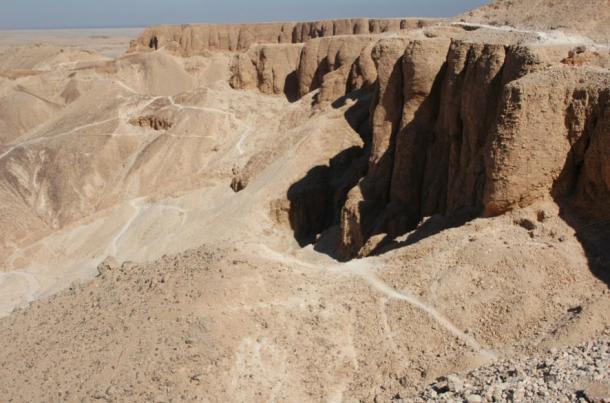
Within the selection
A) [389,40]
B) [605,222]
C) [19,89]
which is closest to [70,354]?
[605,222]

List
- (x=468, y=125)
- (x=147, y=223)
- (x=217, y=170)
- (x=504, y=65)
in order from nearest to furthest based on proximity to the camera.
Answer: (x=504, y=65), (x=468, y=125), (x=147, y=223), (x=217, y=170)

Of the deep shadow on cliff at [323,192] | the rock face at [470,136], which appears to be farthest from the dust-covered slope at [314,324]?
the deep shadow on cliff at [323,192]

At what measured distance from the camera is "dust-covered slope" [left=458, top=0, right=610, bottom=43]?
19172 mm

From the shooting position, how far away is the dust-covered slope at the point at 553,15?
62.9 ft

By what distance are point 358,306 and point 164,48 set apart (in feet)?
232

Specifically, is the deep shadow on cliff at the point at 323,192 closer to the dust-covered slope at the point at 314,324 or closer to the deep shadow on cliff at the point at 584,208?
the dust-covered slope at the point at 314,324

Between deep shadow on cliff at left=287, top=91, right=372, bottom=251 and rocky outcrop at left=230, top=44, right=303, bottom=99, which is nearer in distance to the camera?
deep shadow on cliff at left=287, top=91, right=372, bottom=251

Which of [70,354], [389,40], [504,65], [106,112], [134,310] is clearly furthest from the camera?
[106,112]

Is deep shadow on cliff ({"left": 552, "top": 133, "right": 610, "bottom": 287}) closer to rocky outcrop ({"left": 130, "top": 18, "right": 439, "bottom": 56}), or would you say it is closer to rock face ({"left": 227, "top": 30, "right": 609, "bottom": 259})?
rock face ({"left": 227, "top": 30, "right": 609, "bottom": 259})

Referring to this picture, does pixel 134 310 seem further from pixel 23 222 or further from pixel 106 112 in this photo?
pixel 106 112

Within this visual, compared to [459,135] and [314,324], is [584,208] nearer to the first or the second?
[459,135]

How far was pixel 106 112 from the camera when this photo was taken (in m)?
49.7

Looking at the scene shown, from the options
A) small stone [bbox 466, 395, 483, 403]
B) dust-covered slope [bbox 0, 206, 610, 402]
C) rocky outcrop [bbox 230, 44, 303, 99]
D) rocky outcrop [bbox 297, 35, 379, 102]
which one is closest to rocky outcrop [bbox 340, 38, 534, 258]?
dust-covered slope [bbox 0, 206, 610, 402]

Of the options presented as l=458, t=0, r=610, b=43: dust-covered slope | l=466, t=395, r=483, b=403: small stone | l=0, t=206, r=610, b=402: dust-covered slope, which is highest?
l=458, t=0, r=610, b=43: dust-covered slope
